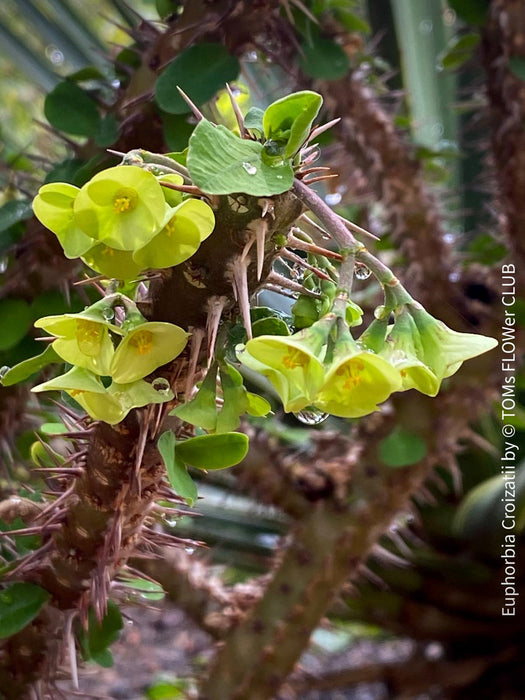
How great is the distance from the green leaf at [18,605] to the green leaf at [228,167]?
32 centimetres

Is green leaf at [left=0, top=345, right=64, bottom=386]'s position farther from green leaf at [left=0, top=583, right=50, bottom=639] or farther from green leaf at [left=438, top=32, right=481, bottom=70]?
green leaf at [left=438, top=32, right=481, bottom=70]

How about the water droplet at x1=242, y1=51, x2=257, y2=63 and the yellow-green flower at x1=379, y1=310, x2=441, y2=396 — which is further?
the water droplet at x1=242, y1=51, x2=257, y2=63

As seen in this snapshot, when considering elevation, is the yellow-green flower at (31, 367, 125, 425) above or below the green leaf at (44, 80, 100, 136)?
below

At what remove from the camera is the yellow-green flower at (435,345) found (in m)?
0.32

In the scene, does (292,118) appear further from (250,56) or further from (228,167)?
(250,56)

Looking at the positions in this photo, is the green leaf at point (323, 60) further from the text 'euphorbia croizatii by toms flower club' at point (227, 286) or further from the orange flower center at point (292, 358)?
the orange flower center at point (292, 358)

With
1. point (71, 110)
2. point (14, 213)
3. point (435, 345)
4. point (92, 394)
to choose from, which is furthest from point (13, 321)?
point (435, 345)

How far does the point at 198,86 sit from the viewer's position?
57 centimetres

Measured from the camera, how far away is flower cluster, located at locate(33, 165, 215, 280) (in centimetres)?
29

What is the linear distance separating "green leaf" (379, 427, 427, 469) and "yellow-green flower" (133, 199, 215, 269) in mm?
611

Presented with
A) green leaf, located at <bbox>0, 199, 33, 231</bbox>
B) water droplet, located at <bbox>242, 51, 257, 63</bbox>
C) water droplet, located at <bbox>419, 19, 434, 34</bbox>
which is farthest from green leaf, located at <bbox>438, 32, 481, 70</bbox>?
green leaf, located at <bbox>0, 199, 33, 231</bbox>

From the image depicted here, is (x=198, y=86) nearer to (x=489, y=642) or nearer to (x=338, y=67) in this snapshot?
(x=338, y=67)

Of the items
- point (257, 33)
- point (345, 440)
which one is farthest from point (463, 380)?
point (257, 33)

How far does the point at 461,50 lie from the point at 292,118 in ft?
2.68
